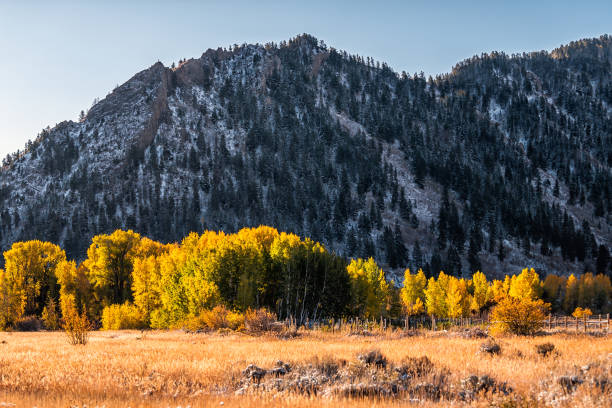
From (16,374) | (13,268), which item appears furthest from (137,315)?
(16,374)

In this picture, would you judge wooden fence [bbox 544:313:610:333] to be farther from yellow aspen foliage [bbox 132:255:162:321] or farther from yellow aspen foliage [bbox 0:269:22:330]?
yellow aspen foliage [bbox 0:269:22:330]

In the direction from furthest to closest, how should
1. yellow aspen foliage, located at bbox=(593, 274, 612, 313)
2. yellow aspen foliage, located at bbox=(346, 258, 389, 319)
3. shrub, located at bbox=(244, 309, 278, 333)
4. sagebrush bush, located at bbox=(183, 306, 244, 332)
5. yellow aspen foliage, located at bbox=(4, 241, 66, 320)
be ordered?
yellow aspen foliage, located at bbox=(593, 274, 612, 313)
yellow aspen foliage, located at bbox=(346, 258, 389, 319)
yellow aspen foliage, located at bbox=(4, 241, 66, 320)
sagebrush bush, located at bbox=(183, 306, 244, 332)
shrub, located at bbox=(244, 309, 278, 333)

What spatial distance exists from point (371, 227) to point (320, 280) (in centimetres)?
11888

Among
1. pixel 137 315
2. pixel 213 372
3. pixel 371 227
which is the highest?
pixel 371 227

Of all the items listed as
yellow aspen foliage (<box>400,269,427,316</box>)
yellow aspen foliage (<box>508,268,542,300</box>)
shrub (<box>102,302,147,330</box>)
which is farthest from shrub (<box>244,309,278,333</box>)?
yellow aspen foliage (<box>508,268,542,300</box>)

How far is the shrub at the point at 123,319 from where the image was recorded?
188ft

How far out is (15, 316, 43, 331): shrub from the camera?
60.9m

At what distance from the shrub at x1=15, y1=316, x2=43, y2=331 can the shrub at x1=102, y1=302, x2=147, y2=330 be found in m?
11.3

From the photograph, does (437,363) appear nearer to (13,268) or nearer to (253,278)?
(253,278)

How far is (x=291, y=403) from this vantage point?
12.7 m

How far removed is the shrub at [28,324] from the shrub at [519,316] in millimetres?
60000

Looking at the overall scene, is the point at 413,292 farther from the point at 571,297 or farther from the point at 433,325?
the point at 433,325

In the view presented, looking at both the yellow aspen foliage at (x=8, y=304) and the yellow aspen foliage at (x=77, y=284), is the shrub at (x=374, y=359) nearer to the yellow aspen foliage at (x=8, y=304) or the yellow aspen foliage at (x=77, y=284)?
the yellow aspen foliage at (x=77, y=284)

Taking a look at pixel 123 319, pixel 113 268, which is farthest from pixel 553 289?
pixel 113 268
